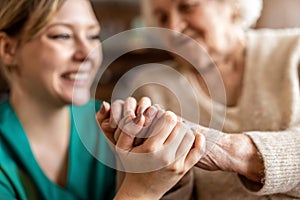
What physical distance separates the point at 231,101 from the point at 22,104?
0.46 meters

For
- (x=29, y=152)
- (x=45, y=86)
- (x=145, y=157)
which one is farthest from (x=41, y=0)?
(x=145, y=157)

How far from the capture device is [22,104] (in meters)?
0.95

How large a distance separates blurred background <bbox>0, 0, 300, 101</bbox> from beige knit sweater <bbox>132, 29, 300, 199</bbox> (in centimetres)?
63

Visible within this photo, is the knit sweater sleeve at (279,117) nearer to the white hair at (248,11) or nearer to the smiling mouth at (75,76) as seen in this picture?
the white hair at (248,11)

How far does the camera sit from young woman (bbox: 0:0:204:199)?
889mm

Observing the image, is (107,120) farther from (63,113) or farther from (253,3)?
(253,3)

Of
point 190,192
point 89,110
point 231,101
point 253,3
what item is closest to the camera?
point 190,192

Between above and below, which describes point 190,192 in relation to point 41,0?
below

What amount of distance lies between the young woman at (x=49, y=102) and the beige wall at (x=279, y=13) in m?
1.21

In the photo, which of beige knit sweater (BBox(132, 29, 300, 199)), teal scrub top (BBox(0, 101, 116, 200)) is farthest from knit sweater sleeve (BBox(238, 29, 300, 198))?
teal scrub top (BBox(0, 101, 116, 200))

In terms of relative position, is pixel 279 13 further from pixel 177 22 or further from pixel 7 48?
pixel 7 48

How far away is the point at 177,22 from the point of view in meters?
1.10

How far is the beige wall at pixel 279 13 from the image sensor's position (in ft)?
6.47

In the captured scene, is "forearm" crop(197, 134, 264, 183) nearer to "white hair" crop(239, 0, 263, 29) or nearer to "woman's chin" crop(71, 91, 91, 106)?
"woman's chin" crop(71, 91, 91, 106)
